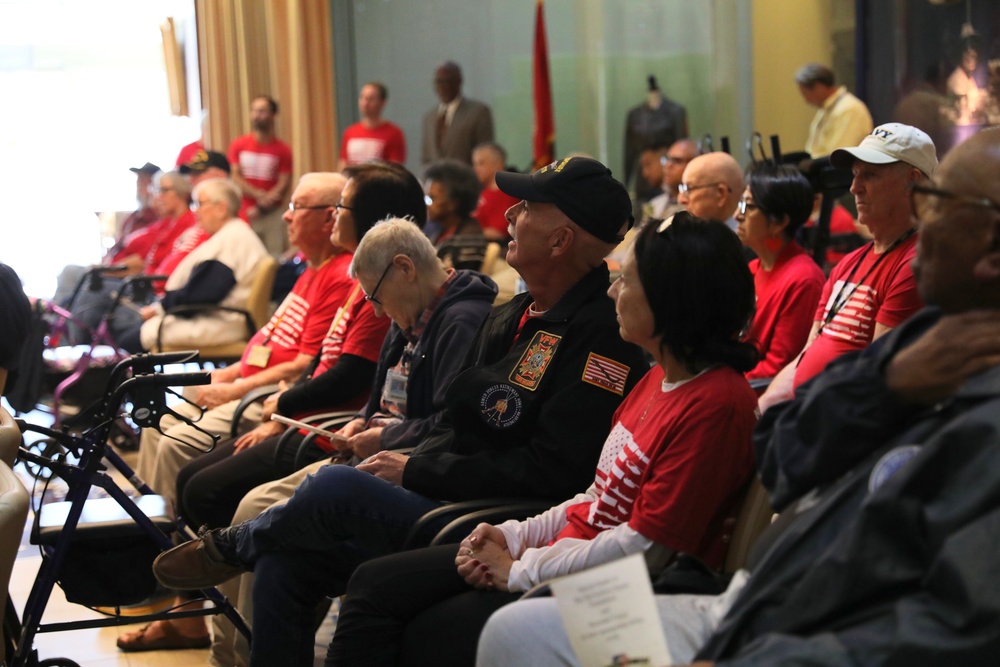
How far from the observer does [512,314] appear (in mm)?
2711

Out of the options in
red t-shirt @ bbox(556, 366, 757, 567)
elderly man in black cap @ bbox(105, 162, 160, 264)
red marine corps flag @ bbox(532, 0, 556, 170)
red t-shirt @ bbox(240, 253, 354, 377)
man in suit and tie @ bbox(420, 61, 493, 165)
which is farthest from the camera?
elderly man in black cap @ bbox(105, 162, 160, 264)

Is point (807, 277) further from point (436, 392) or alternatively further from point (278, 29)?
point (278, 29)

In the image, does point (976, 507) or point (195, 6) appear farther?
point (195, 6)

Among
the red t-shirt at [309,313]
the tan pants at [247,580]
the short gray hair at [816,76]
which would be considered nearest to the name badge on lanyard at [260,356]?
the red t-shirt at [309,313]

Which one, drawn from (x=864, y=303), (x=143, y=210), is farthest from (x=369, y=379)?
(x=143, y=210)

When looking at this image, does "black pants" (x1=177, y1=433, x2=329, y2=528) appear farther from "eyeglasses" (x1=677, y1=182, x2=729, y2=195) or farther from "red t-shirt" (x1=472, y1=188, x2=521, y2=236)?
"red t-shirt" (x1=472, y1=188, x2=521, y2=236)

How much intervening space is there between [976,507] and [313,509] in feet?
4.78

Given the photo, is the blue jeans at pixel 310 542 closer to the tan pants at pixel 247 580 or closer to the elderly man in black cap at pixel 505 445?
the elderly man in black cap at pixel 505 445

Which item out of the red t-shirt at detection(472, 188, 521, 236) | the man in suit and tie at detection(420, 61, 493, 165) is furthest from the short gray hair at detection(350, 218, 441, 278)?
the man in suit and tie at detection(420, 61, 493, 165)

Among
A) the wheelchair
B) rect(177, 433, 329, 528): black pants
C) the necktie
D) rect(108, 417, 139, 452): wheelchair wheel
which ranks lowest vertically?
rect(108, 417, 139, 452): wheelchair wheel

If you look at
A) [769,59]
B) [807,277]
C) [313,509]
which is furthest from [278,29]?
[313,509]

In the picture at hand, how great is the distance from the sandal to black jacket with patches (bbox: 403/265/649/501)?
4.15ft

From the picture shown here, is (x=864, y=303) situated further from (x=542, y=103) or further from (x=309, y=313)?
(x=542, y=103)

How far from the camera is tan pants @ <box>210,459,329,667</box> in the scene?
3.00 metres
